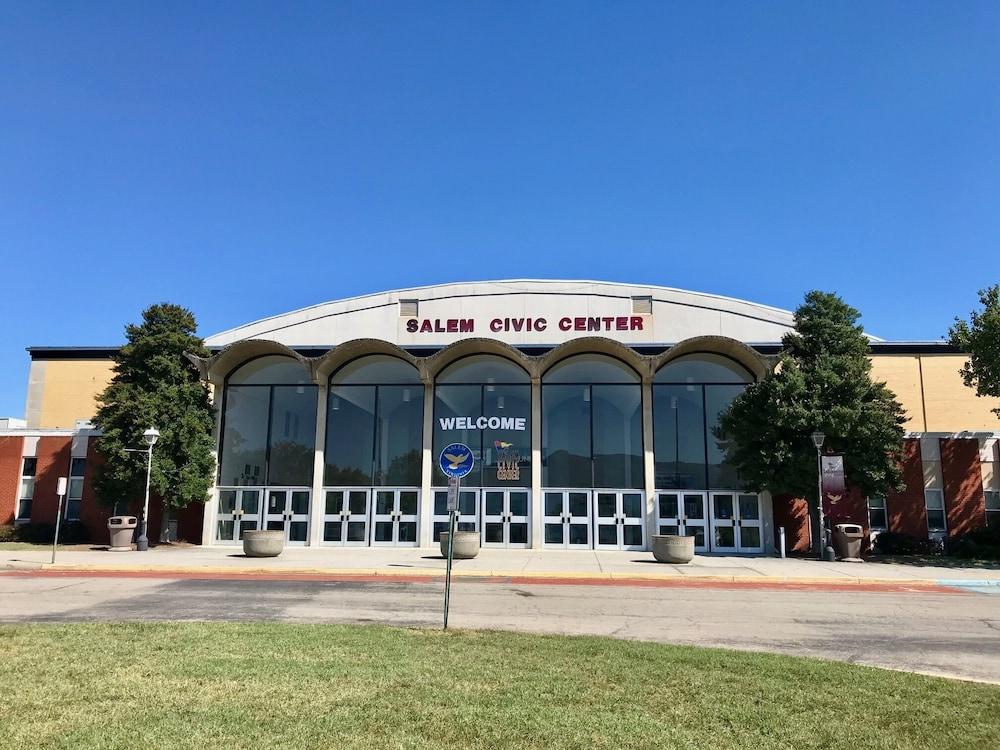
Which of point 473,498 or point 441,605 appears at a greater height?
point 473,498

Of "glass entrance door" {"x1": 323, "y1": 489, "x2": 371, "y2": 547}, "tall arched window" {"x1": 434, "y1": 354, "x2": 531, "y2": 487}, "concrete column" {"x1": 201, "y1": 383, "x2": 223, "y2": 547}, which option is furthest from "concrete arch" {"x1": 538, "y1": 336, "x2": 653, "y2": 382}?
"concrete column" {"x1": 201, "y1": 383, "x2": 223, "y2": 547}

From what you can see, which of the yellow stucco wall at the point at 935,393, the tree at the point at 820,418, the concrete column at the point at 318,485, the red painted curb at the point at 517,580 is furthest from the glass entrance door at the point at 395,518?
the yellow stucco wall at the point at 935,393

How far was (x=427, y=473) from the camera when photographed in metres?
28.4

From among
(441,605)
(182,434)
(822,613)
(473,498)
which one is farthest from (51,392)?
(822,613)

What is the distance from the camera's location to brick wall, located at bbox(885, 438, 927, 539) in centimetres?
2720

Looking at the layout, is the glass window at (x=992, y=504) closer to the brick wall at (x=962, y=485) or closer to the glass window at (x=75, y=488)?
the brick wall at (x=962, y=485)

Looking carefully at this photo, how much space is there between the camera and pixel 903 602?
14.5m

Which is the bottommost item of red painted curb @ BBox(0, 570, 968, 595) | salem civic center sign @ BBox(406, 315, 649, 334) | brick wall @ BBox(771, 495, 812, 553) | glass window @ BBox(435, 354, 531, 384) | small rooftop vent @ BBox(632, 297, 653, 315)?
red painted curb @ BBox(0, 570, 968, 595)

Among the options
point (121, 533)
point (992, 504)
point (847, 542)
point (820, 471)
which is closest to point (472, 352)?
point (820, 471)

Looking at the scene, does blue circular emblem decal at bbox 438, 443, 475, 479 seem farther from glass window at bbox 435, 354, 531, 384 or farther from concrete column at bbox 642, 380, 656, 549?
Answer: glass window at bbox 435, 354, 531, 384

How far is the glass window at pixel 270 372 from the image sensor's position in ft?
99.8

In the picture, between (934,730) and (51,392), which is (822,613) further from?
(51,392)

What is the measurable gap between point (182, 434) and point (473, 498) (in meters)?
11.4

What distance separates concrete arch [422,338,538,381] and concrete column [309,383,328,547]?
468cm
